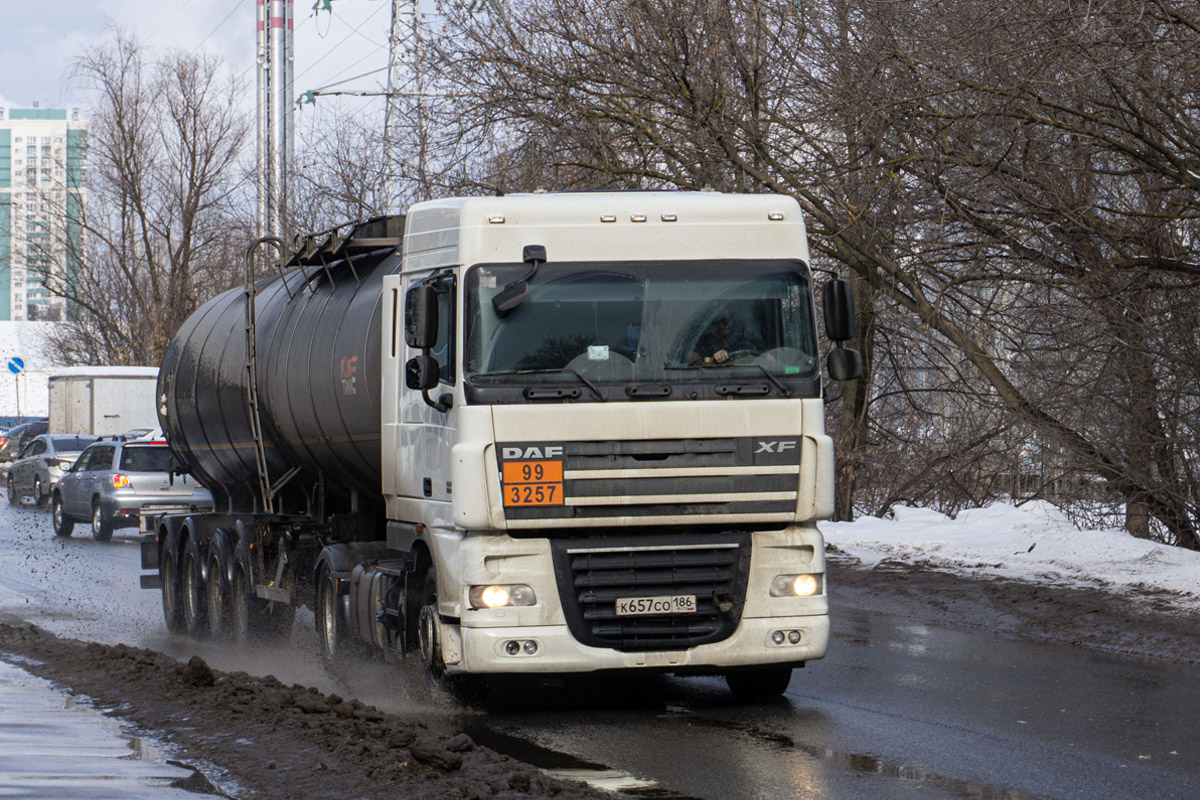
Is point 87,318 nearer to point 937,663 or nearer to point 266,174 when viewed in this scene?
point 266,174

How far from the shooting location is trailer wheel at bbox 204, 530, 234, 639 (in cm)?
1374

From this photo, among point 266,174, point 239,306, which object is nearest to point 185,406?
point 239,306

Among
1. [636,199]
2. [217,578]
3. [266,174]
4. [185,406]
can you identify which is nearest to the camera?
[636,199]

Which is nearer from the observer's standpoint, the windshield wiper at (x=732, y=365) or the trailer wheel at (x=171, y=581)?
the windshield wiper at (x=732, y=365)

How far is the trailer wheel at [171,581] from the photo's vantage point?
49.1 feet

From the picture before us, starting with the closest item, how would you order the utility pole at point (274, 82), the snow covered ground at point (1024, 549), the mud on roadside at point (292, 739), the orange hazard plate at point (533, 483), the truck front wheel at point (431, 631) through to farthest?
the mud on roadside at point (292, 739), the orange hazard plate at point (533, 483), the truck front wheel at point (431, 631), the snow covered ground at point (1024, 549), the utility pole at point (274, 82)

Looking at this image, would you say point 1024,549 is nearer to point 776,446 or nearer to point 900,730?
point 776,446

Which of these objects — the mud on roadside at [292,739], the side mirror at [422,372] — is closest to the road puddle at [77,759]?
the mud on roadside at [292,739]

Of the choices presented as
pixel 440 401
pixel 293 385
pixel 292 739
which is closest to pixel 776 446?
pixel 440 401

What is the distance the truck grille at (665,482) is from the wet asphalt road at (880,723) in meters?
1.17

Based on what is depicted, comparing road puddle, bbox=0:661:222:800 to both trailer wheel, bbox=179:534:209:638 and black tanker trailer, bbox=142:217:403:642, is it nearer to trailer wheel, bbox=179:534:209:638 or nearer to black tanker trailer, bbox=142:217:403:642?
black tanker trailer, bbox=142:217:403:642

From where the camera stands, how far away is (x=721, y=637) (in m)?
9.09

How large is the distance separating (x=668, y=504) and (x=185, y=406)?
26.4 ft

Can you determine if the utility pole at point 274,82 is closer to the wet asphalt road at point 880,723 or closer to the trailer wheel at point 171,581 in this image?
the trailer wheel at point 171,581
